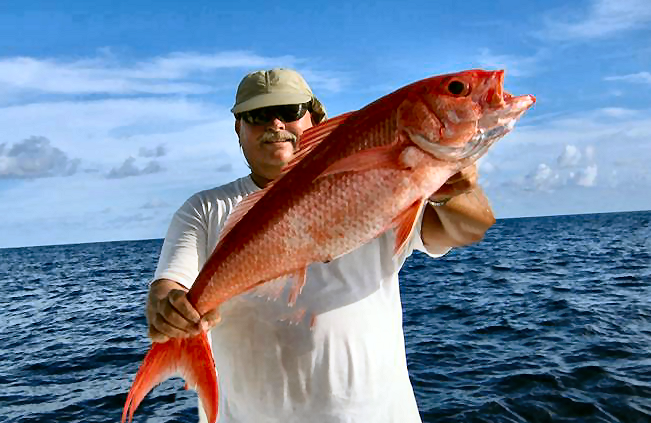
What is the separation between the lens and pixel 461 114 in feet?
8.39

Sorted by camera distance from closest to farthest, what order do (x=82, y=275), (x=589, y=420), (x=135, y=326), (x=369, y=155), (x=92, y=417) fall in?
(x=369, y=155) → (x=589, y=420) → (x=92, y=417) → (x=135, y=326) → (x=82, y=275)

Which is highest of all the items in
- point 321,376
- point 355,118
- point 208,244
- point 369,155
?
point 355,118

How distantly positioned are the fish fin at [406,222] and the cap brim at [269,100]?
59.6 inches

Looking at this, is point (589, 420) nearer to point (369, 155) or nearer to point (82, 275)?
point (369, 155)

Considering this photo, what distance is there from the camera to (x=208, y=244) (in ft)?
12.5

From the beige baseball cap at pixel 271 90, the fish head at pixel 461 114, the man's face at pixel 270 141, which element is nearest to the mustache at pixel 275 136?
the man's face at pixel 270 141

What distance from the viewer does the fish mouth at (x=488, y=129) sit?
2539 millimetres

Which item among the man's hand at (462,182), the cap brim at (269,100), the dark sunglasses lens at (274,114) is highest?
the cap brim at (269,100)

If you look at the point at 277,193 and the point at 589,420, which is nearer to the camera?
the point at 277,193

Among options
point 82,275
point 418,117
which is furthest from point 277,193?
point 82,275

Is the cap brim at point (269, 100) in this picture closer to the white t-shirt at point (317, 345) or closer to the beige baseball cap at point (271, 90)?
the beige baseball cap at point (271, 90)

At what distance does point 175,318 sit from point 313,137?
115 cm

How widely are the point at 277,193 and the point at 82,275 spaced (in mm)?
48902

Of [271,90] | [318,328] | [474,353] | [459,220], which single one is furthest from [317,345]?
[474,353]
